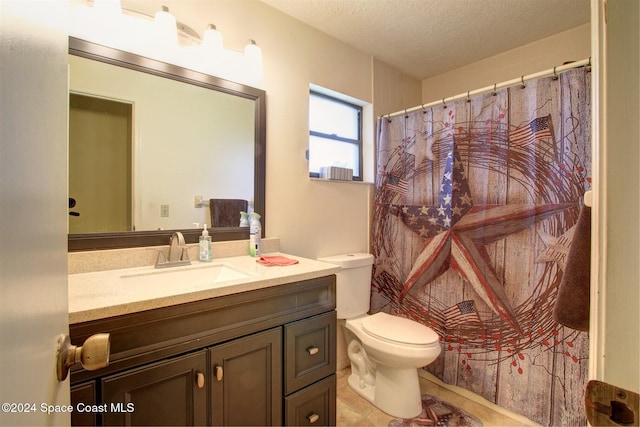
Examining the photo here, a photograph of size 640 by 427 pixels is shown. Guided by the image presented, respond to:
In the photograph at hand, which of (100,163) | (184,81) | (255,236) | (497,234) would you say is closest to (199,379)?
(255,236)

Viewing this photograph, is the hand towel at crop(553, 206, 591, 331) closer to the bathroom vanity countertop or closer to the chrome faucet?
the bathroom vanity countertop

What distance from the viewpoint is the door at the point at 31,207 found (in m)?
0.29

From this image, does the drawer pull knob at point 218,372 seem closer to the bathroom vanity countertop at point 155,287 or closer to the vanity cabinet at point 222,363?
the vanity cabinet at point 222,363

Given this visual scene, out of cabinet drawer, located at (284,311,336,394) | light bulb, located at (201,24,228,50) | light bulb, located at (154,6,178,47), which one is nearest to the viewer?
cabinet drawer, located at (284,311,336,394)

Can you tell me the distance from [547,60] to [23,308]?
277cm

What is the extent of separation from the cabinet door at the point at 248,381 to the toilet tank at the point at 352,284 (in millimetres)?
786

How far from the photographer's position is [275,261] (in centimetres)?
140

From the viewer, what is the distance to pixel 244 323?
3.38ft

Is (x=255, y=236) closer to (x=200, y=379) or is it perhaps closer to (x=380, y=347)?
(x=200, y=379)

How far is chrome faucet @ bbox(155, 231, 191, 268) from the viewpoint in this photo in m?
1.29

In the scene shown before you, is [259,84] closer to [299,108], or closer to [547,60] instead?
[299,108]

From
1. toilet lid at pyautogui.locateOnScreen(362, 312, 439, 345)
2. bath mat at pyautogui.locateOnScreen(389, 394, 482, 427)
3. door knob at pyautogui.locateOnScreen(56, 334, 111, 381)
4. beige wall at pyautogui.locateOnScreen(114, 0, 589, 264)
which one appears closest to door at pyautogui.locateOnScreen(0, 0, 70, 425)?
door knob at pyautogui.locateOnScreen(56, 334, 111, 381)


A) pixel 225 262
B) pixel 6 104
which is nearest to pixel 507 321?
pixel 225 262

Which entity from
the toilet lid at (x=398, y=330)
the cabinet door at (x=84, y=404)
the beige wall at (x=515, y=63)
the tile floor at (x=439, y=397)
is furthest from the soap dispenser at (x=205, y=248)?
the beige wall at (x=515, y=63)
